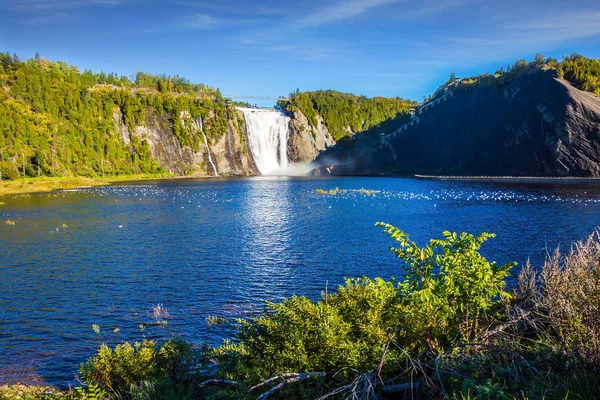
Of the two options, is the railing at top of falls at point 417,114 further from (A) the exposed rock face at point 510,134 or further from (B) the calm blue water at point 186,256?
(B) the calm blue water at point 186,256

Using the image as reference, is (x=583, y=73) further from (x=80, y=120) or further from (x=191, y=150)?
(x=80, y=120)

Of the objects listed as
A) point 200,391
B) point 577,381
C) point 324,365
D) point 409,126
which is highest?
point 409,126

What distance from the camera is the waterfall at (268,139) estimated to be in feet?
590

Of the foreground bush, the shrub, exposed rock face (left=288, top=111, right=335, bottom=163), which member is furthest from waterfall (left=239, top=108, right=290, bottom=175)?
the shrub

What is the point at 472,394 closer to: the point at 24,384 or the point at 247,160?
the point at 24,384

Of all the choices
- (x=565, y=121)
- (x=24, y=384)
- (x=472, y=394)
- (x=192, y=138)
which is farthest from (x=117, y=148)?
(x=472, y=394)

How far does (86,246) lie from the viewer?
3450 cm

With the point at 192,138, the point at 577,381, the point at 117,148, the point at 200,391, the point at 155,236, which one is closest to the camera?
the point at 577,381

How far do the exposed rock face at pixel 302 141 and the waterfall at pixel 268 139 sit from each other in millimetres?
2581

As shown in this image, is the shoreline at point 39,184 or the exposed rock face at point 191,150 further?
the exposed rock face at point 191,150

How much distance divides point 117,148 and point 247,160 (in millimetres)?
48335

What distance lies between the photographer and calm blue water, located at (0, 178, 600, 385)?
18.3 m

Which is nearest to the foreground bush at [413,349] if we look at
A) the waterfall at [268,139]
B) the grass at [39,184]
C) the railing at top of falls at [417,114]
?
the grass at [39,184]

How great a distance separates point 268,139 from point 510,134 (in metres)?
94.7
